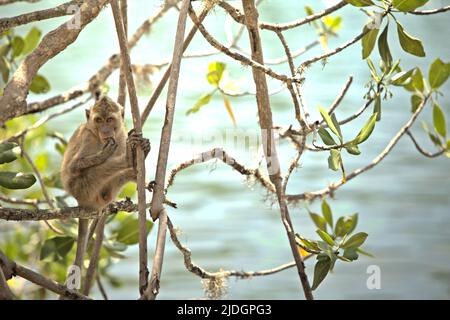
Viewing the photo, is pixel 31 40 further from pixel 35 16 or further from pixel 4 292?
pixel 4 292

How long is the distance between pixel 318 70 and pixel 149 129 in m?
2.71

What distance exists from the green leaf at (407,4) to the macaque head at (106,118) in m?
1.23

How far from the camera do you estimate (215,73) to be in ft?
10.5

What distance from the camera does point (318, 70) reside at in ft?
32.3

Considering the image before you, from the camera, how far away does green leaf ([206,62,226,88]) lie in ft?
10.4

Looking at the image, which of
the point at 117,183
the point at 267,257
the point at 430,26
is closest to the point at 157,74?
the point at 117,183

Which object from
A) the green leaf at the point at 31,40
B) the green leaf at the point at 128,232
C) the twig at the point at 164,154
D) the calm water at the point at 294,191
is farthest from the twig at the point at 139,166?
the calm water at the point at 294,191

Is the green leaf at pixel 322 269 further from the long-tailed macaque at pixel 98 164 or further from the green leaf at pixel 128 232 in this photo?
the green leaf at pixel 128 232

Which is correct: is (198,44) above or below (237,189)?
above

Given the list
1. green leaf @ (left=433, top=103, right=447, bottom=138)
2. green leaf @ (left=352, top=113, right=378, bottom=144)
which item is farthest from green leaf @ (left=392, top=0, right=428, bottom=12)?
green leaf @ (left=433, top=103, right=447, bottom=138)

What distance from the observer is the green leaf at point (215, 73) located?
3182 mm

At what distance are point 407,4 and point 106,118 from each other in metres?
1.31

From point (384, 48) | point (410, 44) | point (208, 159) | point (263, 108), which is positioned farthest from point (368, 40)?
point (208, 159)
